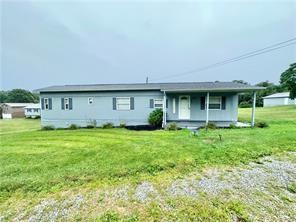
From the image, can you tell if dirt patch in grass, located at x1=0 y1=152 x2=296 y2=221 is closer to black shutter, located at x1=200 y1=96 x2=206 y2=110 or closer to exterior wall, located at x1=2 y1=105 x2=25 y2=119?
black shutter, located at x1=200 y1=96 x2=206 y2=110

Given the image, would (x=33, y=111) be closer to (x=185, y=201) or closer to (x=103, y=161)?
(x=103, y=161)

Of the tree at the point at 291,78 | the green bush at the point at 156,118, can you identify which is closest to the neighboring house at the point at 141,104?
the green bush at the point at 156,118

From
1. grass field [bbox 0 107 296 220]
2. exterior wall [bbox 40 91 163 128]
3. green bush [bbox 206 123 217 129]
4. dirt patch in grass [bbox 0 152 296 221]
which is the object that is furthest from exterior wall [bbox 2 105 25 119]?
dirt patch in grass [bbox 0 152 296 221]

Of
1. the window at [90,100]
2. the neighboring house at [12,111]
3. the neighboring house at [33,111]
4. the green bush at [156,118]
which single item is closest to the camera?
the green bush at [156,118]

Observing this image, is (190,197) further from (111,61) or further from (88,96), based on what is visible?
(111,61)

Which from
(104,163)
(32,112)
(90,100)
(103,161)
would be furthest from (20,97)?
(104,163)

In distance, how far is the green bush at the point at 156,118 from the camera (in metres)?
13.8

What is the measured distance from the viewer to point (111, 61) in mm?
40125

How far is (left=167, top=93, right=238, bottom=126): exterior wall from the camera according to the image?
13.2 metres

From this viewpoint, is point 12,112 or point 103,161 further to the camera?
point 12,112

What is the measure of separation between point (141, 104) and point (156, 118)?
1763 mm

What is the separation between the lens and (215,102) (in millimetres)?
13531

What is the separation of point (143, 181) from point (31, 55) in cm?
2978

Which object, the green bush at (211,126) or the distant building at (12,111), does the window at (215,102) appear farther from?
the distant building at (12,111)
